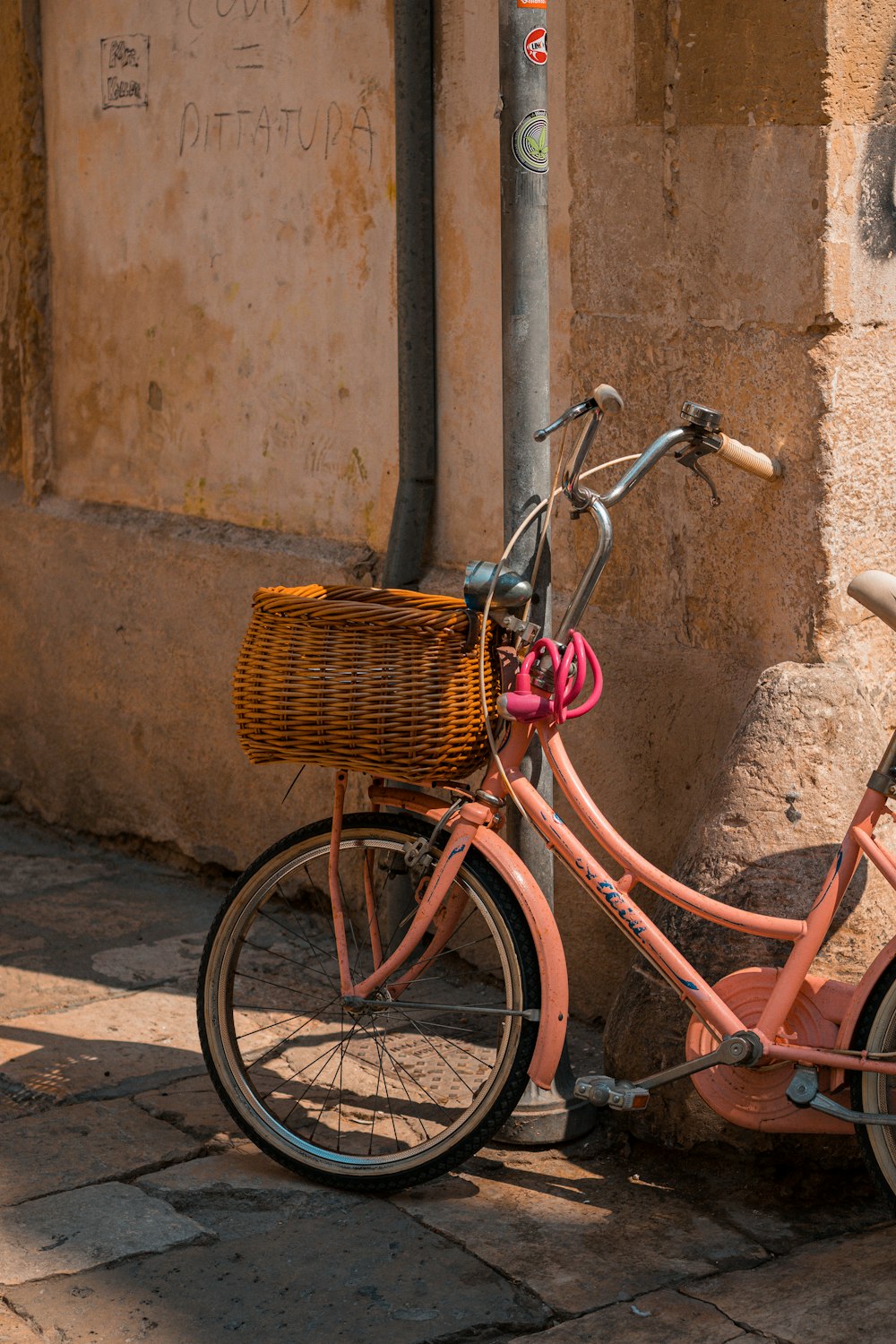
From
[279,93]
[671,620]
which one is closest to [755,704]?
[671,620]

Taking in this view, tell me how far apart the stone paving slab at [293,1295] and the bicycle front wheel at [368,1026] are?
206 millimetres

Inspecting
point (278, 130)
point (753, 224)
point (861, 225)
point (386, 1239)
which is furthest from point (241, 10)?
point (386, 1239)

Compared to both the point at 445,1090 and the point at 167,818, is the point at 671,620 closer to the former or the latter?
the point at 445,1090

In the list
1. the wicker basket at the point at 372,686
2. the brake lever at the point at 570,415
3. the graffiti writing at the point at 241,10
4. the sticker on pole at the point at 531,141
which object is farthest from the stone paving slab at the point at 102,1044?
the graffiti writing at the point at 241,10

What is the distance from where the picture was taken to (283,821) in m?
5.06

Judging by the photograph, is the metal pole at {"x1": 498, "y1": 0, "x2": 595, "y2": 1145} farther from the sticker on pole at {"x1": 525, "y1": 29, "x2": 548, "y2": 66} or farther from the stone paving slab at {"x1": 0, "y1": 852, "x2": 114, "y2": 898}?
the stone paving slab at {"x1": 0, "y1": 852, "x2": 114, "y2": 898}

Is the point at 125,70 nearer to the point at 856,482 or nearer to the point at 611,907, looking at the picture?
the point at 856,482

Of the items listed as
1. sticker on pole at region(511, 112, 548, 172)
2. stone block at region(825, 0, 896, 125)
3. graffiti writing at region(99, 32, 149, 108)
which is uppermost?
graffiti writing at region(99, 32, 149, 108)

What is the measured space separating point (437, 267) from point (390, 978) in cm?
189

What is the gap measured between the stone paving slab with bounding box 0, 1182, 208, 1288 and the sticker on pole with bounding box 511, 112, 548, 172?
2082mm

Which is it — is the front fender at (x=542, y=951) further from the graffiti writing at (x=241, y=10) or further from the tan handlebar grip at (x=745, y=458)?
the graffiti writing at (x=241, y=10)

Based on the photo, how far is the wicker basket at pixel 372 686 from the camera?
3.19m

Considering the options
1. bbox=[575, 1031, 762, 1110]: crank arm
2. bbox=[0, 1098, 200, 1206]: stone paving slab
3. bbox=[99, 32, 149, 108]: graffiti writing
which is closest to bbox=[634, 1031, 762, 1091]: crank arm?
bbox=[575, 1031, 762, 1110]: crank arm

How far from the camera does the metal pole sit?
336 centimetres
